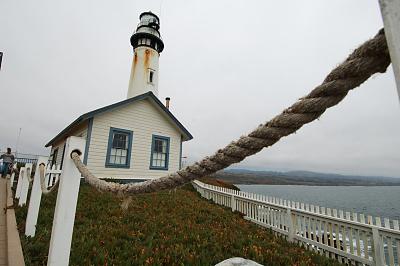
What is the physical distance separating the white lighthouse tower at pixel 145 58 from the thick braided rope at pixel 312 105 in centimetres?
1828

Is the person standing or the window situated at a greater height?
the window

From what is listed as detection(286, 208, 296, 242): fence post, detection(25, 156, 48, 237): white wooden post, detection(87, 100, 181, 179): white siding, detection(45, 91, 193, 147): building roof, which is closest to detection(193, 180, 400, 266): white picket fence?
detection(286, 208, 296, 242): fence post

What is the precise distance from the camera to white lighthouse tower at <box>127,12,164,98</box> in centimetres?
1864

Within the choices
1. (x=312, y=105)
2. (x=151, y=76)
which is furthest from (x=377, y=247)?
(x=151, y=76)

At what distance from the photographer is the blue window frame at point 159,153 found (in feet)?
45.3

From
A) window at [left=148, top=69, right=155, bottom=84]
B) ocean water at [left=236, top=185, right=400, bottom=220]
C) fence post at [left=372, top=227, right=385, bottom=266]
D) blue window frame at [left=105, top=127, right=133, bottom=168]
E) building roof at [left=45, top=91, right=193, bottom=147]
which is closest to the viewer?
fence post at [left=372, top=227, right=385, bottom=266]

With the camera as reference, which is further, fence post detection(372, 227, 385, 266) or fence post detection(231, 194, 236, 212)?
fence post detection(231, 194, 236, 212)

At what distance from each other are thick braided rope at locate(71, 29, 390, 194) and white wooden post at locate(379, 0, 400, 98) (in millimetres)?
93

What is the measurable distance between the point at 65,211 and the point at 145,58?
65.2ft

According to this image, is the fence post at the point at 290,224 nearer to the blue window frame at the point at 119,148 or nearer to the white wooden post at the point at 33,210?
the white wooden post at the point at 33,210

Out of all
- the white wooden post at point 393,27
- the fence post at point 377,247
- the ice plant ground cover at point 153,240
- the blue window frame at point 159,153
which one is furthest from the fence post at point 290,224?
the blue window frame at point 159,153

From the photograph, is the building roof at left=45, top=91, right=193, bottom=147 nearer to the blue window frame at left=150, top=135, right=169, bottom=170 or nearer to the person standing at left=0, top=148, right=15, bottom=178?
the blue window frame at left=150, top=135, right=169, bottom=170

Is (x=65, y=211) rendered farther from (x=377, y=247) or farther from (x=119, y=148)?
(x=119, y=148)

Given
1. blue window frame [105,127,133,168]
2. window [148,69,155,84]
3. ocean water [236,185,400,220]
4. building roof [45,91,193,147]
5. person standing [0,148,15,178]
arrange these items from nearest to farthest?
building roof [45,91,193,147], person standing [0,148,15,178], blue window frame [105,127,133,168], window [148,69,155,84], ocean water [236,185,400,220]
